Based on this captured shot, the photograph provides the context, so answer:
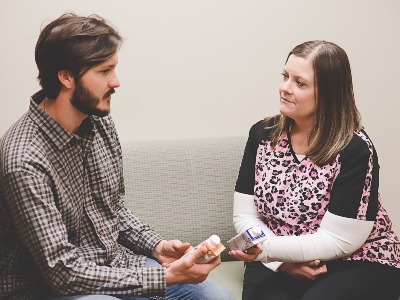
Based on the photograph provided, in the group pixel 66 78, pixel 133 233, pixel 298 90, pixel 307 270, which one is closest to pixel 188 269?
pixel 133 233

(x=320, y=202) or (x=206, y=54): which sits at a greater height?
(x=206, y=54)

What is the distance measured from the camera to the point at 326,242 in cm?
180

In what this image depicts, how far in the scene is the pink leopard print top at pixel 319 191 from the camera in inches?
70.9

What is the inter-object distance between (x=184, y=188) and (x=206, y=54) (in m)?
0.58

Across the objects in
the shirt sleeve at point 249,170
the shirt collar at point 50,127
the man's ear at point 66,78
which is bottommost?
the shirt sleeve at point 249,170

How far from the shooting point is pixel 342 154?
183 cm

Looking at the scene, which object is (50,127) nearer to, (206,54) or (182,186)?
(182,186)

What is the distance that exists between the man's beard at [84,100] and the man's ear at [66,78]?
0.02 metres

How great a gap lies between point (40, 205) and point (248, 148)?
2.84 feet

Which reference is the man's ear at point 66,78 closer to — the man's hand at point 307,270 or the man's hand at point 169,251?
the man's hand at point 169,251

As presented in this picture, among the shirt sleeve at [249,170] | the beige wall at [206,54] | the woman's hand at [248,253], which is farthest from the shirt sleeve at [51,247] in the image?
the beige wall at [206,54]

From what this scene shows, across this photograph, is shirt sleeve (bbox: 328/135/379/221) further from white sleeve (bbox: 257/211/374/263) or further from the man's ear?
the man's ear

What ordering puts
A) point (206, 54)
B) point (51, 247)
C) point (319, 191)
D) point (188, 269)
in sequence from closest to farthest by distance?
point (51, 247), point (188, 269), point (319, 191), point (206, 54)

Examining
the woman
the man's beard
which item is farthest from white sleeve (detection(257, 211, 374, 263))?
the man's beard
